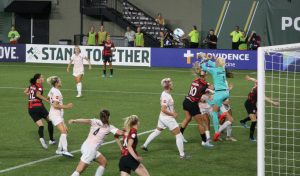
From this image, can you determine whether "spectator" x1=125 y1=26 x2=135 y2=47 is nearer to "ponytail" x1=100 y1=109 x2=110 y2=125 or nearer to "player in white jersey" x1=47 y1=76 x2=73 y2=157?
"player in white jersey" x1=47 y1=76 x2=73 y2=157

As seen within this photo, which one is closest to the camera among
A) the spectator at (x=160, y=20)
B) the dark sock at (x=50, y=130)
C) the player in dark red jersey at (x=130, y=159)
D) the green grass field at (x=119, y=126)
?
the player in dark red jersey at (x=130, y=159)

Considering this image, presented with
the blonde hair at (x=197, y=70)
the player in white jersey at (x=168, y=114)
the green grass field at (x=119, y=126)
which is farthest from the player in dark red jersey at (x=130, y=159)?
the blonde hair at (x=197, y=70)

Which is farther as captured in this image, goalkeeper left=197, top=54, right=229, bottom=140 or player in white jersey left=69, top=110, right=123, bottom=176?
goalkeeper left=197, top=54, right=229, bottom=140

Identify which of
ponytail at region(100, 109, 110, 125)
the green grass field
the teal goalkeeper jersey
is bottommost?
the green grass field

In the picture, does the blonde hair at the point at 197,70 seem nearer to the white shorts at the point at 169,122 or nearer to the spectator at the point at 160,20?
the white shorts at the point at 169,122

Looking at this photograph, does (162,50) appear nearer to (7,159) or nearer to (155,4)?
(155,4)

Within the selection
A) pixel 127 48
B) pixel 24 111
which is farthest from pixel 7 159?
pixel 127 48

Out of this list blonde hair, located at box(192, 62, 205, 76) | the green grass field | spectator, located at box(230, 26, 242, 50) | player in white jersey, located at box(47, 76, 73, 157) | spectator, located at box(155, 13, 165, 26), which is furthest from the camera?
spectator, located at box(155, 13, 165, 26)

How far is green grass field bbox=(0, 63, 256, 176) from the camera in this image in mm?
16438

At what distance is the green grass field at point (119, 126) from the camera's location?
16438mm

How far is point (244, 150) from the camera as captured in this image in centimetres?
1884

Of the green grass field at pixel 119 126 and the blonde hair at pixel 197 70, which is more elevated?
the blonde hair at pixel 197 70

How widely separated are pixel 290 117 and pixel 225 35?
27.8 metres

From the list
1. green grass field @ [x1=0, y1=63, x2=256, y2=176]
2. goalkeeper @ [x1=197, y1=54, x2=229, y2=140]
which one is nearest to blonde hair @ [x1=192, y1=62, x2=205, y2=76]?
goalkeeper @ [x1=197, y1=54, x2=229, y2=140]
